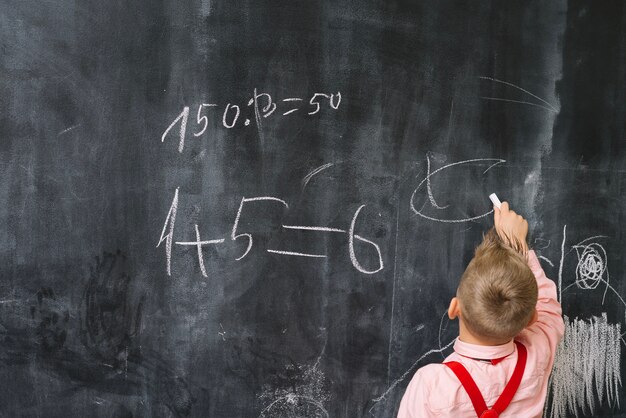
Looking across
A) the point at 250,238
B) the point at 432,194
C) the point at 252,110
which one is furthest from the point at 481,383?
the point at 252,110

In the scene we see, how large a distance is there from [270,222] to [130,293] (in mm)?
511

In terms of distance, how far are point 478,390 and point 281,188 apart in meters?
0.92

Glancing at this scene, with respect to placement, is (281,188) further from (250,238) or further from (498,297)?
(498,297)

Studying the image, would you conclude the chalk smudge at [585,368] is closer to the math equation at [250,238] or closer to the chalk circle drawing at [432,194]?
the chalk circle drawing at [432,194]

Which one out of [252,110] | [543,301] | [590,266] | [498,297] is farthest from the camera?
[590,266]

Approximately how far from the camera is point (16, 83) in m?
1.88

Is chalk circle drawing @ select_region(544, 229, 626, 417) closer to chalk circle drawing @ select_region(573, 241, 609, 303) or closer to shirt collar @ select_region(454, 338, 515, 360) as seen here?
chalk circle drawing @ select_region(573, 241, 609, 303)

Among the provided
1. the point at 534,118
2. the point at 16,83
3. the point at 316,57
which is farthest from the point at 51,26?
the point at 534,118

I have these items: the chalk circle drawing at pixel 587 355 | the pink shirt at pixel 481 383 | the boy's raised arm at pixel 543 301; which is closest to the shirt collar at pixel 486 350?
the pink shirt at pixel 481 383

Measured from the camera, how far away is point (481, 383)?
139 cm

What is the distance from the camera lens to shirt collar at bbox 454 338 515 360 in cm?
140

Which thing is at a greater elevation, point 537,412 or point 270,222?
point 270,222

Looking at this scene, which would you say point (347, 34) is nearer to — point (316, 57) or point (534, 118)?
point (316, 57)

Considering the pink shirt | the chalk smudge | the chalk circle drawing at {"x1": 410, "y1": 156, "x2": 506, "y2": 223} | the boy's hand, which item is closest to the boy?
the pink shirt
